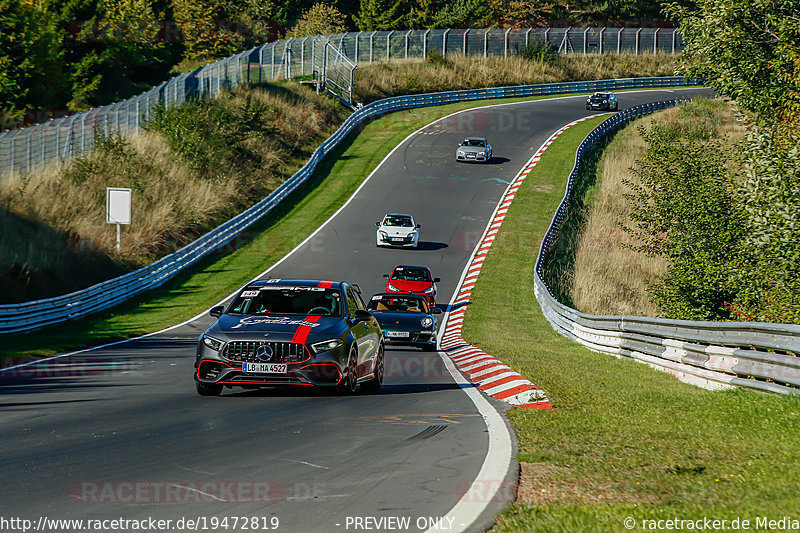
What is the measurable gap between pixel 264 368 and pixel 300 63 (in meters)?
63.1

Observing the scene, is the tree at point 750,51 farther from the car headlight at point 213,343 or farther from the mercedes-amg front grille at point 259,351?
the car headlight at point 213,343

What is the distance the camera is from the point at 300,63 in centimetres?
7238

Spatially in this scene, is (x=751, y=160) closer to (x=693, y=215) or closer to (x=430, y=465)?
(x=693, y=215)

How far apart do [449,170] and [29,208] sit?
98.3ft

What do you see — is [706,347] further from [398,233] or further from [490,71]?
[490,71]

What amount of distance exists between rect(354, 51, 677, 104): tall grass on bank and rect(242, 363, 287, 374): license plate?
6318cm

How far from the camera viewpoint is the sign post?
115ft

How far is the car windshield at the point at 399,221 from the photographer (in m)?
42.1

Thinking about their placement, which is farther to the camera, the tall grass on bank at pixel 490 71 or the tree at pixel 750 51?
the tall grass on bank at pixel 490 71

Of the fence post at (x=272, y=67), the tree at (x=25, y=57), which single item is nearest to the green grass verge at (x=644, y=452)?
the tree at (x=25, y=57)

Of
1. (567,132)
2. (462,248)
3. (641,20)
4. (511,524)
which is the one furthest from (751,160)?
(641,20)

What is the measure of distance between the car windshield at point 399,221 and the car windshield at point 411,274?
9387mm

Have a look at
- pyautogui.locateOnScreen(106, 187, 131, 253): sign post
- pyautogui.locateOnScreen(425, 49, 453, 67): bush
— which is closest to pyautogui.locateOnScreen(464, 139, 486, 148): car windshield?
pyautogui.locateOnScreen(425, 49, 453, 67): bush

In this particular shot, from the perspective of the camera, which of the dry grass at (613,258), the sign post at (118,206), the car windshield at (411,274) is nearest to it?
the car windshield at (411,274)
